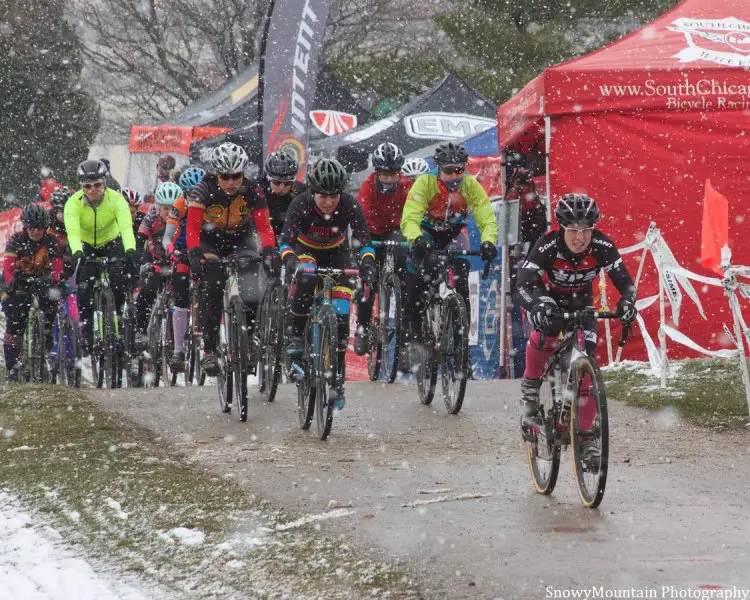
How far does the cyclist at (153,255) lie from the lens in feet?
44.4

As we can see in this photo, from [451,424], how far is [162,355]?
5067 millimetres

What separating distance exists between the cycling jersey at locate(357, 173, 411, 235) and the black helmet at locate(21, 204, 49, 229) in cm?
397

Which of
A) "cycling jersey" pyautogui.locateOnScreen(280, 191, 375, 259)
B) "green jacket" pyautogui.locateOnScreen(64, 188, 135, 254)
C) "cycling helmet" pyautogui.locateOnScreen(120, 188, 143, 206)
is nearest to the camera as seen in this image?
"cycling jersey" pyautogui.locateOnScreen(280, 191, 375, 259)

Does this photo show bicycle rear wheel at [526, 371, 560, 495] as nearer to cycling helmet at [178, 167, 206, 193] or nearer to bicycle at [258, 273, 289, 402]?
bicycle at [258, 273, 289, 402]

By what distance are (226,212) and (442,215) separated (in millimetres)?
2162

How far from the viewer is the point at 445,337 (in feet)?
33.0

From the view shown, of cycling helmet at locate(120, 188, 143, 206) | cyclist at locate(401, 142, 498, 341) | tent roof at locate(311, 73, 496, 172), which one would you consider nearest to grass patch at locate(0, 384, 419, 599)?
cyclist at locate(401, 142, 498, 341)

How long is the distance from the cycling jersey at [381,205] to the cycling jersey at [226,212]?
6.22 ft

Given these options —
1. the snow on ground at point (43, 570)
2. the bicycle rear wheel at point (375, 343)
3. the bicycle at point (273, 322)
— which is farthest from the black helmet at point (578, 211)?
the bicycle rear wheel at point (375, 343)

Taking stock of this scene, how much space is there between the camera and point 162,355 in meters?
13.6

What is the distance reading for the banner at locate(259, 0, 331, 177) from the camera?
18.3 metres

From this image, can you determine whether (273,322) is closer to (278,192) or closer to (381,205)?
(278,192)

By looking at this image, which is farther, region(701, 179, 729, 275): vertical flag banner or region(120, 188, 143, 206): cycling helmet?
region(120, 188, 143, 206): cycling helmet

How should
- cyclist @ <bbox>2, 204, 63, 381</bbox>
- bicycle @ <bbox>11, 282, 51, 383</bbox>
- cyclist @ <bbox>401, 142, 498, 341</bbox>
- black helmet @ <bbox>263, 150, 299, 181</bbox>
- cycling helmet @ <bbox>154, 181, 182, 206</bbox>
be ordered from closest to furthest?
black helmet @ <bbox>263, 150, 299, 181</bbox>, cyclist @ <bbox>401, 142, 498, 341</bbox>, cycling helmet @ <bbox>154, 181, 182, 206</bbox>, cyclist @ <bbox>2, 204, 63, 381</bbox>, bicycle @ <bbox>11, 282, 51, 383</bbox>
